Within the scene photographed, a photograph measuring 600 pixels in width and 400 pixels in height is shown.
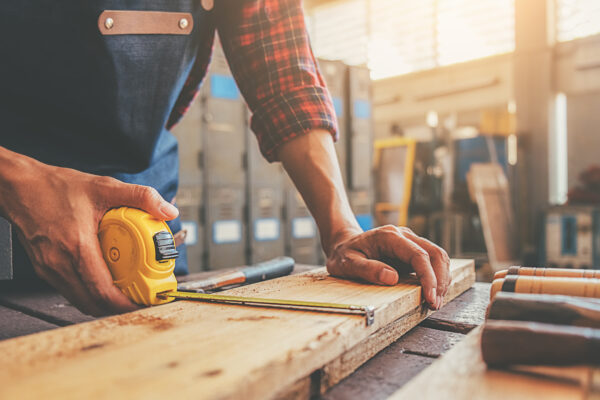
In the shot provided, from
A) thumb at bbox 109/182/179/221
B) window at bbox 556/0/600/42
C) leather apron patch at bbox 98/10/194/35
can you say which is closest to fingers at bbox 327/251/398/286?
thumb at bbox 109/182/179/221

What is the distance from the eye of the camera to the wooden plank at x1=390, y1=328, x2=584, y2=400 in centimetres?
54

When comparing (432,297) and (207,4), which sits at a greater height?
(207,4)

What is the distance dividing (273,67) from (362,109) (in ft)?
15.2

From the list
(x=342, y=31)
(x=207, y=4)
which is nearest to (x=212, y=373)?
(x=207, y=4)

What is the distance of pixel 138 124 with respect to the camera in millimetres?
1324

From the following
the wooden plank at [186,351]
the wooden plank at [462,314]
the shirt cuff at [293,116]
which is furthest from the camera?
the shirt cuff at [293,116]

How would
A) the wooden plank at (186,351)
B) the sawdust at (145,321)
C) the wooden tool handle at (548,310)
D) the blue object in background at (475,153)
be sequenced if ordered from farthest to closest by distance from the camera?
the blue object in background at (475,153)
the sawdust at (145,321)
the wooden tool handle at (548,310)
the wooden plank at (186,351)

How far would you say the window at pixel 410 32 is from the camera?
347 inches

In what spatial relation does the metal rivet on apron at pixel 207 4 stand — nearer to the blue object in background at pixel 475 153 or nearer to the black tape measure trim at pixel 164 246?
the black tape measure trim at pixel 164 246

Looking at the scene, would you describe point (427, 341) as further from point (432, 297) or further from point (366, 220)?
point (366, 220)

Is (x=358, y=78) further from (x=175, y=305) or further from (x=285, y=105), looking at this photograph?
(x=175, y=305)

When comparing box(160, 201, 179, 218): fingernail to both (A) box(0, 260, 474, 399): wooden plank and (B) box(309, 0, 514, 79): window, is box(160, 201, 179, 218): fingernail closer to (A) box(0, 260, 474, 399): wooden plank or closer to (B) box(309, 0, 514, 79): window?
(A) box(0, 260, 474, 399): wooden plank

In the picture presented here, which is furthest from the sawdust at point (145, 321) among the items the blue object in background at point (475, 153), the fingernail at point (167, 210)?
the blue object in background at point (475, 153)

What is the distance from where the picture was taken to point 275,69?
56.7 inches
